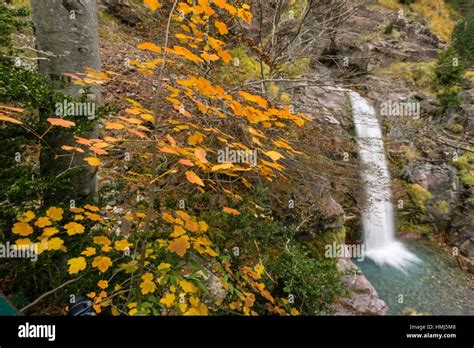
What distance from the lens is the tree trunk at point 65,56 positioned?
165 cm

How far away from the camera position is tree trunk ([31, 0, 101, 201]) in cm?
165

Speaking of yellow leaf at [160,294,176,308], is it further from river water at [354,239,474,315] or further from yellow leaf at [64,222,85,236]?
river water at [354,239,474,315]

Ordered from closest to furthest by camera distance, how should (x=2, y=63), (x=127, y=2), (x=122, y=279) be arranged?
1. (x=2, y=63)
2. (x=122, y=279)
3. (x=127, y=2)

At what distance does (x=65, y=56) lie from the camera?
67.8 inches

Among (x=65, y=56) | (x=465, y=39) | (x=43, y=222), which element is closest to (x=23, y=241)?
(x=43, y=222)

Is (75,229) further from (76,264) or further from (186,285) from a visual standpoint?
(186,285)

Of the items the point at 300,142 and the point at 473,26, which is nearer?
the point at 300,142

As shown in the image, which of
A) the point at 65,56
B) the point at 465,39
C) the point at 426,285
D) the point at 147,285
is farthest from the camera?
the point at 465,39

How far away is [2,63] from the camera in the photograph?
1.46 metres

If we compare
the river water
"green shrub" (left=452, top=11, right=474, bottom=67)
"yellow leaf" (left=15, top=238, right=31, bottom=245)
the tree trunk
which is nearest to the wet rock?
the tree trunk

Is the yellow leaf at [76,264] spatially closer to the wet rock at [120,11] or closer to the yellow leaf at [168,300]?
the yellow leaf at [168,300]
